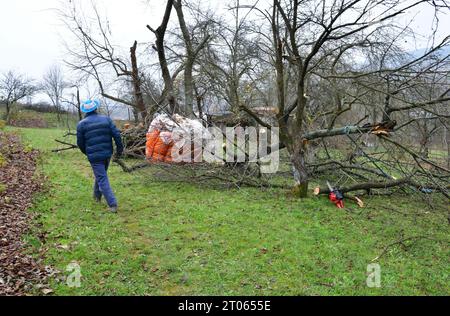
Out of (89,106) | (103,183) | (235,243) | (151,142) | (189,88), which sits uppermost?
(189,88)

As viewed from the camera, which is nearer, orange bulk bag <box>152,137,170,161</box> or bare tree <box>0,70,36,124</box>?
orange bulk bag <box>152,137,170,161</box>

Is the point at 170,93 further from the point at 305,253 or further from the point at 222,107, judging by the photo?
the point at 305,253

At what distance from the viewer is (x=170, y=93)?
10547 millimetres

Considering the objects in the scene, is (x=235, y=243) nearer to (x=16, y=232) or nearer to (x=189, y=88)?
(x=16, y=232)

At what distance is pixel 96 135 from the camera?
5.86 metres

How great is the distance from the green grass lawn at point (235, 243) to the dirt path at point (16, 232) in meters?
0.22

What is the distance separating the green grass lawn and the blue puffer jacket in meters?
0.90

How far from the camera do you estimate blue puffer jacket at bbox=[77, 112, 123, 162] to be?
585 centimetres

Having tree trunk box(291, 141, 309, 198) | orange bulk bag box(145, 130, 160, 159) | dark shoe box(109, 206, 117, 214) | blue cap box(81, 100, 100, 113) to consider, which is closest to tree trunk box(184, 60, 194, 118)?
orange bulk bag box(145, 130, 160, 159)

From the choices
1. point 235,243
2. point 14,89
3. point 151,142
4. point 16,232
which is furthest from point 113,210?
point 14,89

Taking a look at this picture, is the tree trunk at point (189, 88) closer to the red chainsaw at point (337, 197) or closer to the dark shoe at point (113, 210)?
the red chainsaw at point (337, 197)

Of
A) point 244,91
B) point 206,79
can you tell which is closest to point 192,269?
point 206,79

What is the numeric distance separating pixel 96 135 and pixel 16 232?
6.17ft

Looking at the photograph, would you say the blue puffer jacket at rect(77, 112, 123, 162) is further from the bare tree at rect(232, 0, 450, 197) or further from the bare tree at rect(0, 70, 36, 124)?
the bare tree at rect(0, 70, 36, 124)
